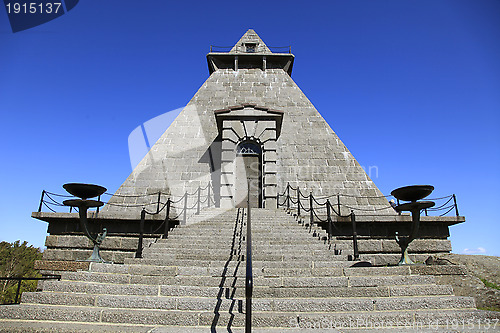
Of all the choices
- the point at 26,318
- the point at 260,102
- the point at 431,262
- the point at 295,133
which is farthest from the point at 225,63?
the point at 26,318

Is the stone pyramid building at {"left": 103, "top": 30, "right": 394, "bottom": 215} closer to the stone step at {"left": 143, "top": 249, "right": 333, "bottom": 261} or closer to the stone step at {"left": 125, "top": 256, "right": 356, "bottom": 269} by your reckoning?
the stone step at {"left": 143, "top": 249, "right": 333, "bottom": 261}

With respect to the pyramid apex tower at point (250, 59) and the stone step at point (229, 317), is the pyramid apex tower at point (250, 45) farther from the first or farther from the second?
the stone step at point (229, 317)

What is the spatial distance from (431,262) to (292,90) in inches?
472

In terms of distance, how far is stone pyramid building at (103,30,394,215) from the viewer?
12117 mm

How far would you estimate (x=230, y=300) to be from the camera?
4.30m

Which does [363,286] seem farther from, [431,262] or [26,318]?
[26,318]

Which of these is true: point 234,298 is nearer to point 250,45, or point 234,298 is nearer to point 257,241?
point 257,241

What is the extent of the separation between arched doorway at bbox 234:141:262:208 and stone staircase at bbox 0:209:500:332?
5.87m

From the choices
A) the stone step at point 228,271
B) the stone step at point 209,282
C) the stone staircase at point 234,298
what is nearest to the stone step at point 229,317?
the stone staircase at point 234,298

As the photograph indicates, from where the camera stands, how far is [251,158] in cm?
1255

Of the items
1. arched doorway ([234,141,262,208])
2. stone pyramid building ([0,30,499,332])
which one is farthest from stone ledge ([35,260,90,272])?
arched doorway ([234,141,262,208])

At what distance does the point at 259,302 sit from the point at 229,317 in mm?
545

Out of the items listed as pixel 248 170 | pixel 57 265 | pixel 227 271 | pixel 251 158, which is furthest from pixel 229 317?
pixel 251 158

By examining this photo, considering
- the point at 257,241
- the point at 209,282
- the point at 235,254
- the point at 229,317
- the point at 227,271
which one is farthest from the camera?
the point at 257,241
